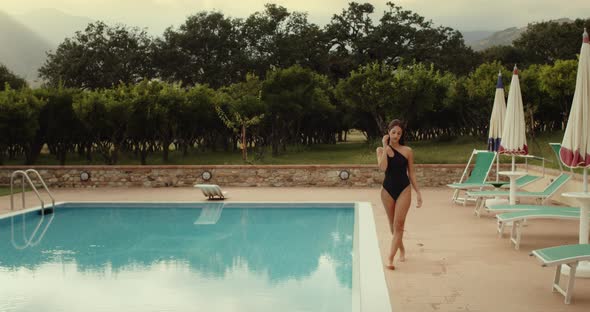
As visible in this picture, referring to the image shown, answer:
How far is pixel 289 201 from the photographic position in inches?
534

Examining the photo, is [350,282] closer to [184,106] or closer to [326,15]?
[184,106]

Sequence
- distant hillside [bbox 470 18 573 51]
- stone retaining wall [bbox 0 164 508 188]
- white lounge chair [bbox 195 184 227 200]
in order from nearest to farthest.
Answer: white lounge chair [bbox 195 184 227 200]
stone retaining wall [bbox 0 164 508 188]
distant hillside [bbox 470 18 573 51]

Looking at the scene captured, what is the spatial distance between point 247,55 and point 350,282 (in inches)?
1525

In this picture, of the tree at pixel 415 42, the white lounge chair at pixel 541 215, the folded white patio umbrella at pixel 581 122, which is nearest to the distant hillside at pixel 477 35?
the tree at pixel 415 42

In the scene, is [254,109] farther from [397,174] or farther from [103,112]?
[397,174]

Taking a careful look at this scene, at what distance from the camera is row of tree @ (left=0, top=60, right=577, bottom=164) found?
65.6ft

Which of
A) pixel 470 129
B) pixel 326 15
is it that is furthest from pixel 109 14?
pixel 470 129

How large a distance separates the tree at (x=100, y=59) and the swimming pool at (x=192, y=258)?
31.4m

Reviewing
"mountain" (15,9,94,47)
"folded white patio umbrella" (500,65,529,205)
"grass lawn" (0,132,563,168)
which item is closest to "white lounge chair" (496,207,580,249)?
"folded white patio umbrella" (500,65,529,205)

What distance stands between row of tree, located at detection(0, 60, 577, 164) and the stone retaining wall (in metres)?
2.67

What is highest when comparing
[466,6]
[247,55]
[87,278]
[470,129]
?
[466,6]

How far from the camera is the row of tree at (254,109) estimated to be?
20.0 meters

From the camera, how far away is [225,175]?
16.9 meters

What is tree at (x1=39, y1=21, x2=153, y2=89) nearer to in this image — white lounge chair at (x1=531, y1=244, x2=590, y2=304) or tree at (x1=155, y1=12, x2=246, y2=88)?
tree at (x1=155, y1=12, x2=246, y2=88)
